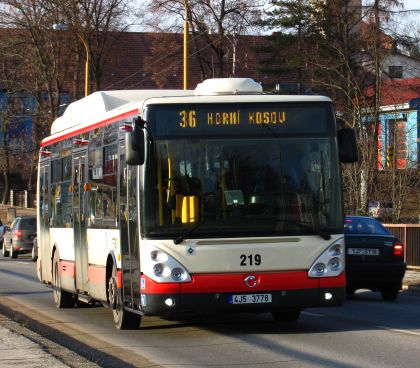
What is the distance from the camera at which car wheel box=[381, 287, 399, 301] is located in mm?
18859

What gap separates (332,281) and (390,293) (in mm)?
6805

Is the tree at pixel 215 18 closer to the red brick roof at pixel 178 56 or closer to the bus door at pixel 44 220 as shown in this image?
the red brick roof at pixel 178 56

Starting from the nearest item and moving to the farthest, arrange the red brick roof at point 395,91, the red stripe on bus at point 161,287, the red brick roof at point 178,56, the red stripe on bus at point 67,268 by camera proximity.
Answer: the red stripe on bus at point 161,287, the red stripe on bus at point 67,268, the red brick roof at point 395,91, the red brick roof at point 178,56

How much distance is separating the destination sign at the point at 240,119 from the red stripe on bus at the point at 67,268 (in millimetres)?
4522

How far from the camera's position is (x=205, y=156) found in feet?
40.2

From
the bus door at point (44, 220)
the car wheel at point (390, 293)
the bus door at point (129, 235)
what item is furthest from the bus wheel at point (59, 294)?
the car wheel at point (390, 293)

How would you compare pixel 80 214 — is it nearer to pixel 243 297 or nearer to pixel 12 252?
pixel 243 297

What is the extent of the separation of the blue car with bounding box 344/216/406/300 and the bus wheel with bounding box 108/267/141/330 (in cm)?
597

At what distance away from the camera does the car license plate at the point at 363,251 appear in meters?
18.6

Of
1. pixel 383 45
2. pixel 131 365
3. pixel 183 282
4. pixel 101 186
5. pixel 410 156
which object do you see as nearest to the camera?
pixel 131 365

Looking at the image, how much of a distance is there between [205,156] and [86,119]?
4.19 meters

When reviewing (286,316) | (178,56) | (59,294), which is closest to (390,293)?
(286,316)

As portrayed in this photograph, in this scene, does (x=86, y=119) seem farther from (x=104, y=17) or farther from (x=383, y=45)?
(x=104, y=17)

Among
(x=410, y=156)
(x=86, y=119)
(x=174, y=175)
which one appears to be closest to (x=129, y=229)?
(x=174, y=175)
